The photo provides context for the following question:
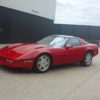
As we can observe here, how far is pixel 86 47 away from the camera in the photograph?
9.44m

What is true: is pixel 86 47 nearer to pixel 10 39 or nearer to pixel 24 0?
Result: pixel 10 39

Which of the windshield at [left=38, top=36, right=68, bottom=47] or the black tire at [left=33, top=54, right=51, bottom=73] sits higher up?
the windshield at [left=38, top=36, right=68, bottom=47]

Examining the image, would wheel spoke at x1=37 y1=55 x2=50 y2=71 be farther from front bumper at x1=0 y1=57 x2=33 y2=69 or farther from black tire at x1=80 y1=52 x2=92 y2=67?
black tire at x1=80 y1=52 x2=92 y2=67

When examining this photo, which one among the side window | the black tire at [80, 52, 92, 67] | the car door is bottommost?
the black tire at [80, 52, 92, 67]

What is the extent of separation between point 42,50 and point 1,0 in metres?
8.67

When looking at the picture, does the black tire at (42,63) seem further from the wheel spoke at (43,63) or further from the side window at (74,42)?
the side window at (74,42)

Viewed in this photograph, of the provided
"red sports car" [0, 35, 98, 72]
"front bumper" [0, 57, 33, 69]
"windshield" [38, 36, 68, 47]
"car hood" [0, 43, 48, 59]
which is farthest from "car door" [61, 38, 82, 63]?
"front bumper" [0, 57, 33, 69]

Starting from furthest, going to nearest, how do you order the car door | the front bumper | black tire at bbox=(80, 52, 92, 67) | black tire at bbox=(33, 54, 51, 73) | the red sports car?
black tire at bbox=(80, 52, 92, 67) → the car door → black tire at bbox=(33, 54, 51, 73) → the red sports car → the front bumper

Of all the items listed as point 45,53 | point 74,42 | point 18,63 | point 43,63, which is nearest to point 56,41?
point 74,42

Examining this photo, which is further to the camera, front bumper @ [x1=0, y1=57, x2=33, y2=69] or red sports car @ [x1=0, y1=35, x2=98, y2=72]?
red sports car @ [x1=0, y1=35, x2=98, y2=72]

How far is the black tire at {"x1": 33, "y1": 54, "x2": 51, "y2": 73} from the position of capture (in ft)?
24.0

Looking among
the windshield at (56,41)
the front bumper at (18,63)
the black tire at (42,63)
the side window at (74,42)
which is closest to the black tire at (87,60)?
the side window at (74,42)

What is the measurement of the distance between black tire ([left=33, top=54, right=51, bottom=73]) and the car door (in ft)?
2.34

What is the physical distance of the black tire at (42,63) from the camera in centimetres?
730
